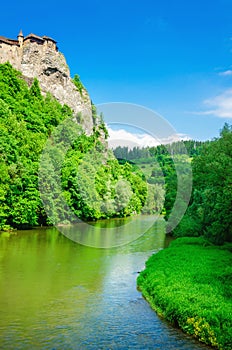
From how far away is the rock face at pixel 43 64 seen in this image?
92.9m

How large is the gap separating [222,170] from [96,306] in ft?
Result: 46.8

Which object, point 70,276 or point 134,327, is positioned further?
point 70,276

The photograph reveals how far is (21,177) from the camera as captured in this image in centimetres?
4847

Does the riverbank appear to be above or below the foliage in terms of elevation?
below

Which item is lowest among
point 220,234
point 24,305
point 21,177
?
point 24,305

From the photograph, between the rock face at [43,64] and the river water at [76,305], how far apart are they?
224 ft

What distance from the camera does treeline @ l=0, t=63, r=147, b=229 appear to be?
4719 cm

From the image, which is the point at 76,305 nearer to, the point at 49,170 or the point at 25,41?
the point at 49,170

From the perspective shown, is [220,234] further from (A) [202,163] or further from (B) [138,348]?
(B) [138,348]

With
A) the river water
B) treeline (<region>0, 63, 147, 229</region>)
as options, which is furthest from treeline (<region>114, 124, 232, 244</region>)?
treeline (<region>0, 63, 147, 229</region>)

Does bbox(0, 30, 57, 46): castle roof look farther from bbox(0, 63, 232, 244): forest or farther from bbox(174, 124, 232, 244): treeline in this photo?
bbox(174, 124, 232, 244): treeline

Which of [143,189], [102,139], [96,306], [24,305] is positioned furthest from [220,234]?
[102,139]

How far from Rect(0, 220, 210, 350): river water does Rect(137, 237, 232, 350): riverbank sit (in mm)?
501

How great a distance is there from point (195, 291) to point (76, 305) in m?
5.21
